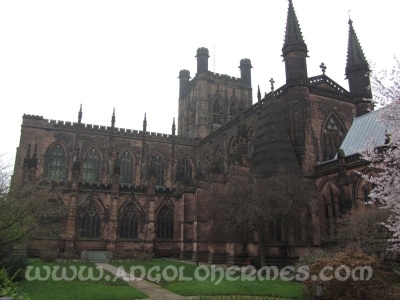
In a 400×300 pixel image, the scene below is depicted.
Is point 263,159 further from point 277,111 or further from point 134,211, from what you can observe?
point 134,211

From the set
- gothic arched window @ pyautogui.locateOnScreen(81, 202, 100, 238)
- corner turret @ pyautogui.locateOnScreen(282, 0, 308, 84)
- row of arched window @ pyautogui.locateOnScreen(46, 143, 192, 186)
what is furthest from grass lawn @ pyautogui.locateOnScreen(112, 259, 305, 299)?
row of arched window @ pyautogui.locateOnScreen(46, 143, 192, 186)

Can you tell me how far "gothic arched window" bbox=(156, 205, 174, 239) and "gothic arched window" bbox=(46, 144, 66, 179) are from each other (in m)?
11.9

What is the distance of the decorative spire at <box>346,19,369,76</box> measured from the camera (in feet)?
106

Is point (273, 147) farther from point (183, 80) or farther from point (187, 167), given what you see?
point (183, 80)

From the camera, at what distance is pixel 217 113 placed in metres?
52.9

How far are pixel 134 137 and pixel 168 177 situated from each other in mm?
6501

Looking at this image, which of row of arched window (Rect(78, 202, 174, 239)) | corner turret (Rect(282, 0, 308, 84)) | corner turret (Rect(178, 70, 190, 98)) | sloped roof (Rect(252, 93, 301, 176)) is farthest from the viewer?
corner turret (Rect(178, 70, 190, 98))

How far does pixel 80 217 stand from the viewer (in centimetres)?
3541

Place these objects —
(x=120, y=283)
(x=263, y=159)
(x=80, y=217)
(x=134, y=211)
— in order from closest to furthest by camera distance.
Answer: (x=120, y=283)
(x=263, y=159)
(x=80, y=217)
(x=134, y=211)

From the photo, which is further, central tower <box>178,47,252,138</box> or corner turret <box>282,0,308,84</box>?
central tower <box>178,47,252,138</box>

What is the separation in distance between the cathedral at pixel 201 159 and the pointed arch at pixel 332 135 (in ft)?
0.32

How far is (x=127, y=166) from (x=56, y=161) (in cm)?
802

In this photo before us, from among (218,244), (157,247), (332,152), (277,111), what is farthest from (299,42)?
(157,247)

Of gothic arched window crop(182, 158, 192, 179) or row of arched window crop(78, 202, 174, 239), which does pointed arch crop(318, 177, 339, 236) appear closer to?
row of arched window crop(78, 202, 174, 239)
